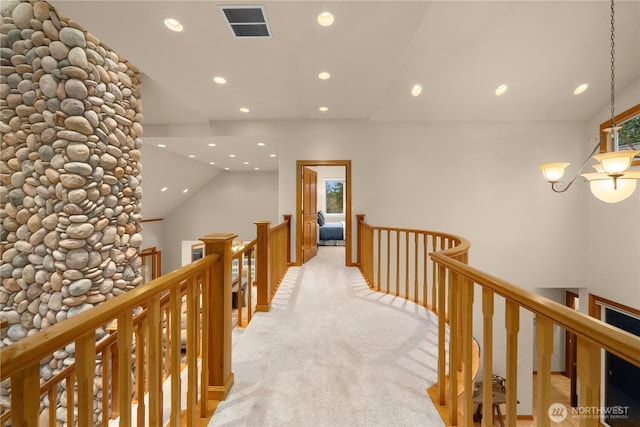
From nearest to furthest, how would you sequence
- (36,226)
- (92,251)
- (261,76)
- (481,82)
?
(36,226) < (92,251) < (261,76) < (481,82)

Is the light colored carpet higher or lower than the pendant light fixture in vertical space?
lower

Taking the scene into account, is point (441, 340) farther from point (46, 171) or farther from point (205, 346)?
point (46, 171)

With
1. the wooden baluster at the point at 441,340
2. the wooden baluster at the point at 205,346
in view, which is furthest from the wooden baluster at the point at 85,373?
the wooden baluster at the point at 441,340

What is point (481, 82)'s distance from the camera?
447 centimetres

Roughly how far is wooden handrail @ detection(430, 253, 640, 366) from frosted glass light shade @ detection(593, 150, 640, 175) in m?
2.11

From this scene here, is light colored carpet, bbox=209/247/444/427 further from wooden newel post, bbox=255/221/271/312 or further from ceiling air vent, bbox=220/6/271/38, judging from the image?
ceiling air vent, bbox=220/6/271/38

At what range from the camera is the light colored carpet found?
5.30 feet

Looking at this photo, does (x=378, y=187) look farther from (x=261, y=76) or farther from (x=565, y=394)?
(x=565, y=394)

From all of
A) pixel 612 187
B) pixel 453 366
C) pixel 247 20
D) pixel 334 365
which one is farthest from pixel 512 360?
pixel 247 20

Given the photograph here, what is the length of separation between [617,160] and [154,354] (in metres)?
3.55

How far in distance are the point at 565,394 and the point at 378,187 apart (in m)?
5.94

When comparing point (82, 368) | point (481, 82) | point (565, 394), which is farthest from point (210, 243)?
point (565, 394)

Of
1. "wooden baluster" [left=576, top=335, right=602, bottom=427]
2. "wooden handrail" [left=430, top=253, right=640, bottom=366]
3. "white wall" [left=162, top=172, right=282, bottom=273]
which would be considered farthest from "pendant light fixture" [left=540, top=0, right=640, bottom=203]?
"white wall" [left=162, top=172, right=282, bottom=273]

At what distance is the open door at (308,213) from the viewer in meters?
5.42
